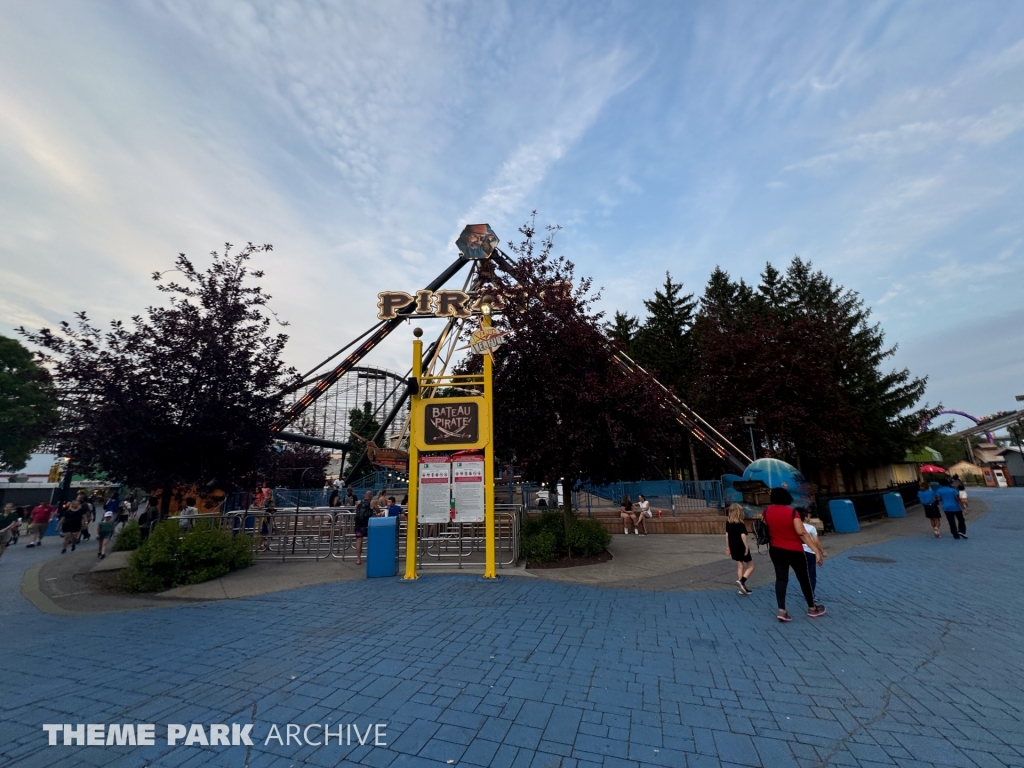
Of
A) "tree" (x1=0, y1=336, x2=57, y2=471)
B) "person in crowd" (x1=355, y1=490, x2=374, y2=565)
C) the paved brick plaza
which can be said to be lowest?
the paved brick plaza

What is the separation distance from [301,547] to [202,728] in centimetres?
855

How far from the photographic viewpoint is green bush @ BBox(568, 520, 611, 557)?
9.88 metres

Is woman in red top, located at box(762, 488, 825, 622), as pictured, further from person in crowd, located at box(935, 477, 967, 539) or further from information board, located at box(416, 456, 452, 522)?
person in crowd, located at box(935, 477, 967, 539)

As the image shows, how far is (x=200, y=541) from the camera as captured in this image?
28.6 feet

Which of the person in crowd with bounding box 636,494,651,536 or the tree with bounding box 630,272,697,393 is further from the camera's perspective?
the tree with bounding box 630,272,697,393

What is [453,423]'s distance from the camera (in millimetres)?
8930

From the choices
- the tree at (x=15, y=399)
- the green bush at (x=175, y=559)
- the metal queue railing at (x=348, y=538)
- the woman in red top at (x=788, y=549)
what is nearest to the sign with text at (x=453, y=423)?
the metal queue railing at (x=348, y=538)

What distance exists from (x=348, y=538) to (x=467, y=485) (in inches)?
173

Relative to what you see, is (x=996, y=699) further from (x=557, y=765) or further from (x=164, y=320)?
(x=164, y=320)

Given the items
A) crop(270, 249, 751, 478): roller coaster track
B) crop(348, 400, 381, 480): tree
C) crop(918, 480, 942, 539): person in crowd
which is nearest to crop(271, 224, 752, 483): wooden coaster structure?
crop(270, 249, 751, 478): roller coaster track

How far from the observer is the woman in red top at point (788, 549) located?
577 centimetres

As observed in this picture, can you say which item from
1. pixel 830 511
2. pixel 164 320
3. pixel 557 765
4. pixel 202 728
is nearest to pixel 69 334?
pixel 164 320

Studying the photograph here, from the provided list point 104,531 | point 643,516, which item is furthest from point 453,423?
point 104,531

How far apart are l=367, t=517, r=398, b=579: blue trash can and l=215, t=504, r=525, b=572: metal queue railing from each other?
75 cm
